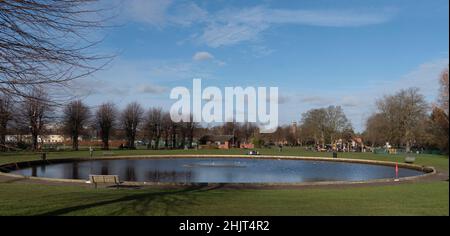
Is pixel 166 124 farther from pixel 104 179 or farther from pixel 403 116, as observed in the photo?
pixel 104 179

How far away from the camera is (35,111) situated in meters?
8.57

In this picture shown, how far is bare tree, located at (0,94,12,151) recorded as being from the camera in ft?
26.5

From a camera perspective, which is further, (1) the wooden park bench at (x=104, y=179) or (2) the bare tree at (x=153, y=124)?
(2) the bare tree at (x=153, y=124)

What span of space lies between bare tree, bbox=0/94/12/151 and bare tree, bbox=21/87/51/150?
241 millimetres

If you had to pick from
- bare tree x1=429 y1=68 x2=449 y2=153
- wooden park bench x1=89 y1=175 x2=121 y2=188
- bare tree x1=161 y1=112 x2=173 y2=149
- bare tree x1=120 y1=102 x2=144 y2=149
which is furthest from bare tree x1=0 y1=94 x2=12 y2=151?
bare tree x1=161 y1=112 x2=173 y2=149

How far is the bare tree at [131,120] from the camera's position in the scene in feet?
319

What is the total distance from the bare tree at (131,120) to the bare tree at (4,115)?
3461 inches

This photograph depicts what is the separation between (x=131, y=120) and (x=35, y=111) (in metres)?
90.9

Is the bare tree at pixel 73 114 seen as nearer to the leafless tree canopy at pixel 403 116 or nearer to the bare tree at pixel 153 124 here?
the bare tree at pixel 153 124

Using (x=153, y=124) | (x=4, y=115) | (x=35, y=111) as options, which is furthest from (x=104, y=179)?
(x=153, y=124)

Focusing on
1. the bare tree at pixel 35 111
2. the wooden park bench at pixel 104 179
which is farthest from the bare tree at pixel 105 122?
the bare tree at pixel 35 111
